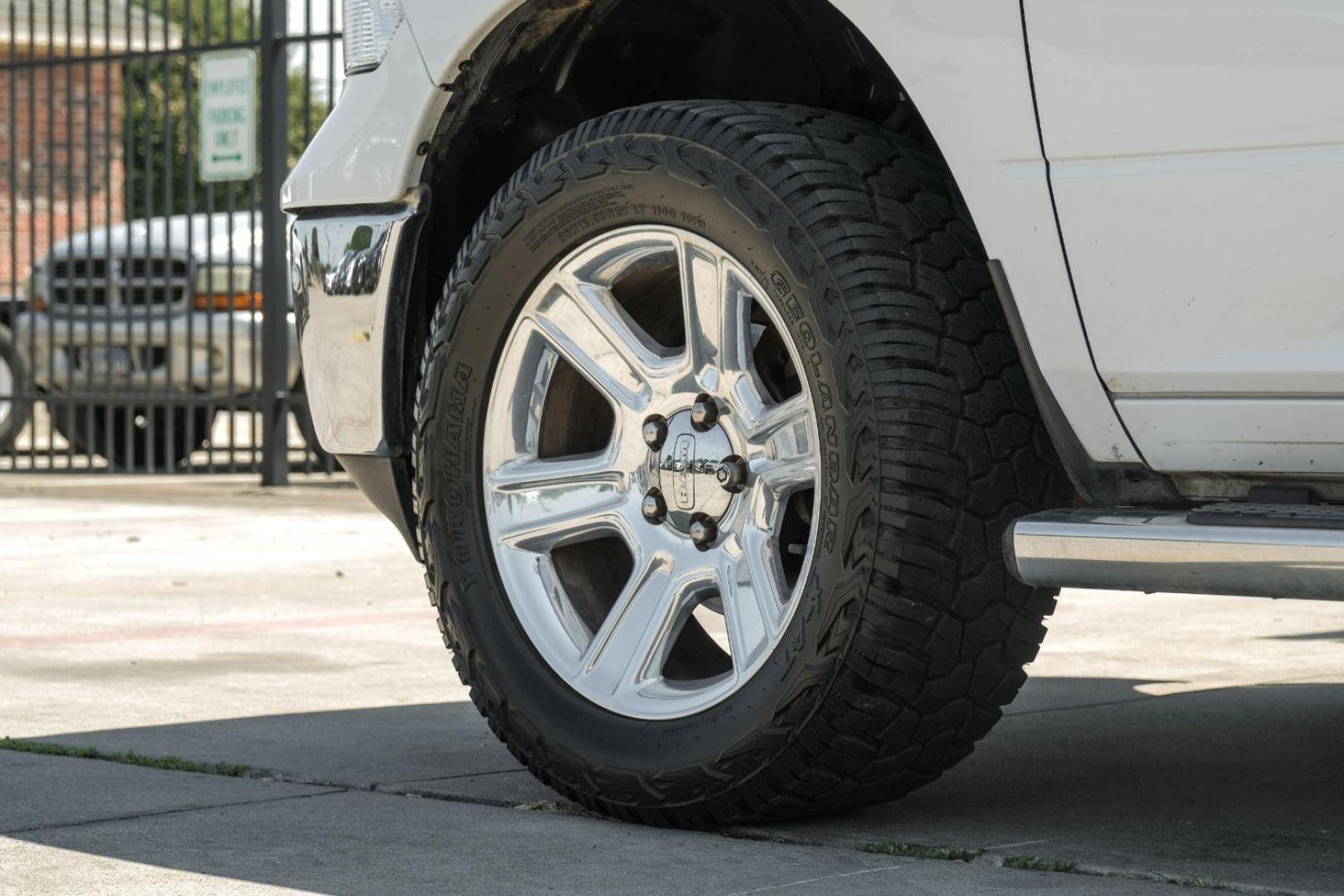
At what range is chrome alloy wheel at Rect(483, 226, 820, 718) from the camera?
308 cm

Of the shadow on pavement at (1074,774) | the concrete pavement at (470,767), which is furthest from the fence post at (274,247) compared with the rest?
the shadow on pavement at (1074,774)

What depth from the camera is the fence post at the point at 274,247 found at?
11.2m

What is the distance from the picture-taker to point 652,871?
2836 mm

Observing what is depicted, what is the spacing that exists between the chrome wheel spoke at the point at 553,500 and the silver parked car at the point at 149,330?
318 inches

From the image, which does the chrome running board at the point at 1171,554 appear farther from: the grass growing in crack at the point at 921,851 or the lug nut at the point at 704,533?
the lug nut at the point at 704,533

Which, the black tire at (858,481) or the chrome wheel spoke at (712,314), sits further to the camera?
the chrome wheel spoke at (712,314)

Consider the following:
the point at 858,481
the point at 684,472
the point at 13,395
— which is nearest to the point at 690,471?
the point at 684,472

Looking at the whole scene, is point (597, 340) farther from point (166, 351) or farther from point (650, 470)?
point (166, 351)

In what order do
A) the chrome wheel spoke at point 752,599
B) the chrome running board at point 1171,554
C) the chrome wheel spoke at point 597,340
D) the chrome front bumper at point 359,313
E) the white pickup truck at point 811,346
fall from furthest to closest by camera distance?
the chrome front bumper at point 359,313
the chrome wheel spoke at point 597,340
the chrome wheel spoke at point 752,599
the white pickup truck at point 811,346
the chrome running board at point 1171,554

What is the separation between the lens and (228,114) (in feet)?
37.1

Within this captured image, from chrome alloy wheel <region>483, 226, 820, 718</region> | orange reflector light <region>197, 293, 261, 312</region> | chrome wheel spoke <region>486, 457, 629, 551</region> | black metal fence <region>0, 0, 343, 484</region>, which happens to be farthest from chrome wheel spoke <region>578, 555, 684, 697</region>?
orange reflector light <region>197, 293, 261, 312</region>

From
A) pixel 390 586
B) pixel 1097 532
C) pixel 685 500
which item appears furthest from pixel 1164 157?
pixel 390 586

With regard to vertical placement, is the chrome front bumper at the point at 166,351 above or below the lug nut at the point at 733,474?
below

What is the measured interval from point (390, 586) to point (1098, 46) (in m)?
4.39
